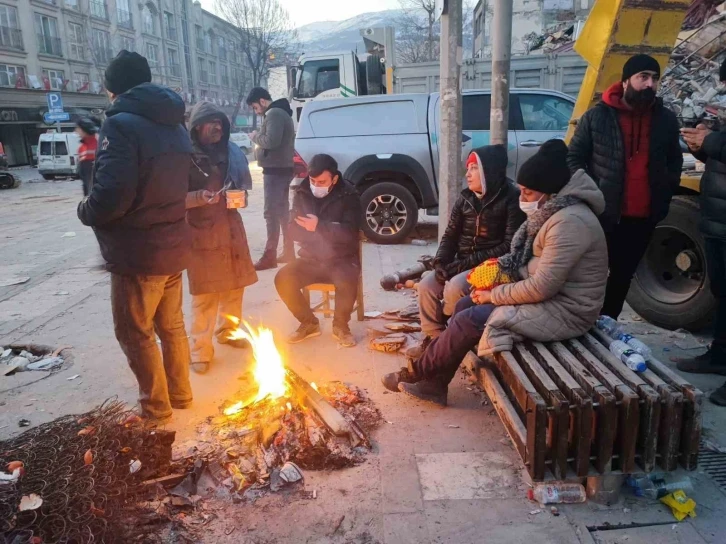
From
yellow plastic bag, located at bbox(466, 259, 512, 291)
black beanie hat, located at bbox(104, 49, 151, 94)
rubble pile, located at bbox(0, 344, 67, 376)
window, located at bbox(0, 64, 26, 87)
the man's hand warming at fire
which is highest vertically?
window, located at bbox(0, 64, 26, 87)

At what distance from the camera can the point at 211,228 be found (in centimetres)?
457

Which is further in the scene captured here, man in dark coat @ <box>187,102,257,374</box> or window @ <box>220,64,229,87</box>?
window @ <box>220,64,229,87</box>

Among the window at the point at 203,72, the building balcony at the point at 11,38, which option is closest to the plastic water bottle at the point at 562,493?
the building balcony at the point at 11,38

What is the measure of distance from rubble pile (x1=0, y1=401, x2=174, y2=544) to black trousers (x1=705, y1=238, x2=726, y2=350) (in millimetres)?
3943

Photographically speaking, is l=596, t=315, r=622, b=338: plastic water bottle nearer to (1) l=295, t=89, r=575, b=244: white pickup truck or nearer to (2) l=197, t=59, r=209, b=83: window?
(1) l=295, t=89, r=575, b=244: white pickup truck

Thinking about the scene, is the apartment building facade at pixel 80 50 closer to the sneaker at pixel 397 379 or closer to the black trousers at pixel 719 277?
the sneaker at pixel 397 379

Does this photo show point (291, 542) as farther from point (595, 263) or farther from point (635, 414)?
point (595, 263)

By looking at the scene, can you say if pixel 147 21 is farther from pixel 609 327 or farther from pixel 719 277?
pixel 609 327

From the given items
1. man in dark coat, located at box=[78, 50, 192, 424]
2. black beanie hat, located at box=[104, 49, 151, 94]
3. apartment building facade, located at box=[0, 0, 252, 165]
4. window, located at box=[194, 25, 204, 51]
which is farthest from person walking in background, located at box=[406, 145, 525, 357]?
window, located at box=[194, 25, 204, 51]

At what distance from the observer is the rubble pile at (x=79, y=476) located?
2.56m

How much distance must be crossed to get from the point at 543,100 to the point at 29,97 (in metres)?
33.8

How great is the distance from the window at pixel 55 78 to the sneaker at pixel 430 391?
40091 mm

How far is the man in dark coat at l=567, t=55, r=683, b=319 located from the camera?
13.7 ft

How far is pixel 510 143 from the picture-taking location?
8.57m
